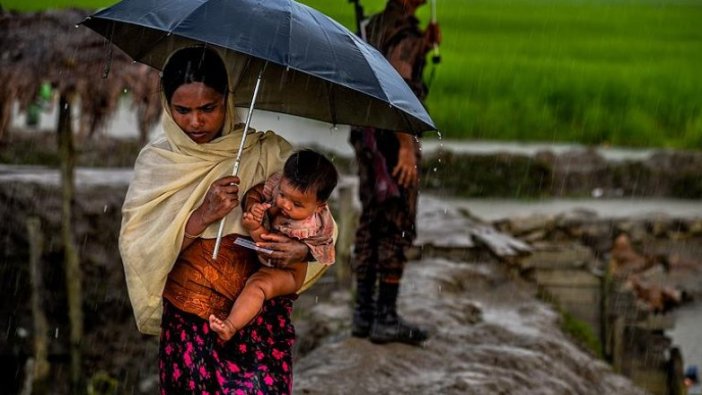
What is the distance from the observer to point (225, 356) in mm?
2807

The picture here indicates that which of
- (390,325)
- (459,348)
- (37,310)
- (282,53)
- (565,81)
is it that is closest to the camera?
(282,53)

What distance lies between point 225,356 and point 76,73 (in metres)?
4.52

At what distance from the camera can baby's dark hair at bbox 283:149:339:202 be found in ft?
8.82

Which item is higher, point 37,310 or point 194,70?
point 194,70

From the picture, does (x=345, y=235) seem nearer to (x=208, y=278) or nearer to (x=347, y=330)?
(x=347, y=330)

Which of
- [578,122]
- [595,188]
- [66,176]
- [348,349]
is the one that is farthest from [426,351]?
[578,122]

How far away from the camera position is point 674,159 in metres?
14.1

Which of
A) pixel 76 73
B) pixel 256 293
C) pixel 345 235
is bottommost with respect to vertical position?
pixel 345 235

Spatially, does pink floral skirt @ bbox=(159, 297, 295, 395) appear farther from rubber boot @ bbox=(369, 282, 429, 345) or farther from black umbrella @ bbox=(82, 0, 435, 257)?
rubber boot @ bbox=(369, 282, 429, 345)

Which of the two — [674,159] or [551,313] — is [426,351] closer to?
[551,313]

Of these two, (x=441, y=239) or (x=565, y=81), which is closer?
(x=441, y=239)

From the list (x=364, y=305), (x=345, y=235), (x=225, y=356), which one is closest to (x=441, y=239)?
(x=345, y=235)

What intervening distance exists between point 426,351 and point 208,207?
7.90 ft

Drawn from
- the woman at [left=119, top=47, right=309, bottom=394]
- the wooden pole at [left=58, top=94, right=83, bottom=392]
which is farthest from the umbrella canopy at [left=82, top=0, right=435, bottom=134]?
the wooden pole at [left=58, top=94, right=83, bottom=392]
